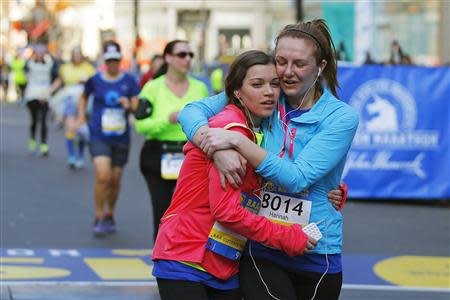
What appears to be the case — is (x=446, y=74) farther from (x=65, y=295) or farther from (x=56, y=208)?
(x=65, y=295)

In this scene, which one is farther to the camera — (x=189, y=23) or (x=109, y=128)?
(x=189, y=23)

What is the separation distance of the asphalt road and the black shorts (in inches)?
29.5

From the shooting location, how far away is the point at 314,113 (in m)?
4.15

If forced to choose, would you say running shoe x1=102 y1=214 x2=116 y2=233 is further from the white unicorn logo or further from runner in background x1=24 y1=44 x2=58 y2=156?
runner in background x1=24 y1=44 x2=58 y2=156

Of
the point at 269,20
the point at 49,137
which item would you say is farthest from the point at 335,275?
the point at 269,20

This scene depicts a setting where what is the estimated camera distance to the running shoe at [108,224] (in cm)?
1034

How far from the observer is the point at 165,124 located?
7770 millimetres

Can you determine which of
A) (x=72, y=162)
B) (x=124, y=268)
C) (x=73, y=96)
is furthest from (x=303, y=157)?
(x=73, y=96)

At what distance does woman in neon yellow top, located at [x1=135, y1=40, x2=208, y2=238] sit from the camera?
7.79 meters

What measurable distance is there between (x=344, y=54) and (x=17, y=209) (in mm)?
7446

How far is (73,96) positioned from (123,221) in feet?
20.3

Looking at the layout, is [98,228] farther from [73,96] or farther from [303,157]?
[73,96]

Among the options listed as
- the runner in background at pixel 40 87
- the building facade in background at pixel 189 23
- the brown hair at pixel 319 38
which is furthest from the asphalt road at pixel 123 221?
the building facade in background at pixel 189 23

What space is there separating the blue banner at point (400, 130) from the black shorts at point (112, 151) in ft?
12.2
